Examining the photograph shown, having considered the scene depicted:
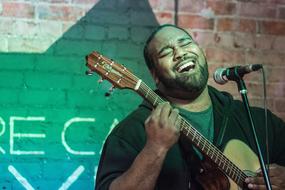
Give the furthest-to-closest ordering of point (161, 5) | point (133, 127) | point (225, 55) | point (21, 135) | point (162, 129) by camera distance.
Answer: point (225, 55) < point (161, 5) < point (21, 135) < point (133, 127) < point (162, 129)

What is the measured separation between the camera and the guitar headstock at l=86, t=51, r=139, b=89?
6.79 feet

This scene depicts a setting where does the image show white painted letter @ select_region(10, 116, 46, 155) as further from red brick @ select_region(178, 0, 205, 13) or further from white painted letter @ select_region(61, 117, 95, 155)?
red brick @ select_region(178, 0, 205, 13)

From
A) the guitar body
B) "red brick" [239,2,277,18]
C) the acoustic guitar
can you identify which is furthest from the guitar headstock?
"red brick" [239,2,277,18]

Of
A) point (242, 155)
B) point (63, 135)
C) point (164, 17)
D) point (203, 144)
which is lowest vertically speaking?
point (63, 135)

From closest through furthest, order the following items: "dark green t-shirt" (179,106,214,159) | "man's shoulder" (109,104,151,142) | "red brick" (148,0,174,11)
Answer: "man's shoulder" (109,104,151,142) < "dark green t-shirt" (179,106,214,159) < "red brick" (148,0,174,11)

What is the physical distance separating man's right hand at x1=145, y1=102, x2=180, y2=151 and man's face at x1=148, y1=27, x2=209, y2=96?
0.31m

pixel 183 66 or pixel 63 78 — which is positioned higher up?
pixel 183 66

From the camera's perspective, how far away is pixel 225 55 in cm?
305

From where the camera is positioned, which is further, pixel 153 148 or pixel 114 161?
pixel 114 161

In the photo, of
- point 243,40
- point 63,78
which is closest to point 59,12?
point 63,78

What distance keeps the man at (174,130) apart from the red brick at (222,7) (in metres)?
0.59

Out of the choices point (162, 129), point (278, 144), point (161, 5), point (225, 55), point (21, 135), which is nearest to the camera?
point (162, 129)

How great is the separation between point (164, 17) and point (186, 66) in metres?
0.70

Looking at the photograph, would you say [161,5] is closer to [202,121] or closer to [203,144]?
[202,121]
